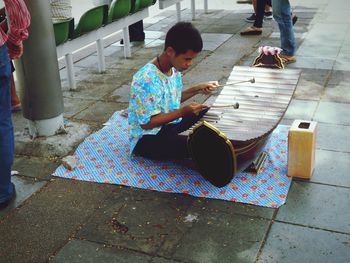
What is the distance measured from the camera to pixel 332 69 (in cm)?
691

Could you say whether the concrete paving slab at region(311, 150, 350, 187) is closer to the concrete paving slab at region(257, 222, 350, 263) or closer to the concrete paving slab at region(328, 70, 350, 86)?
the concrete paving slab at region(257, 222, 350, 263)

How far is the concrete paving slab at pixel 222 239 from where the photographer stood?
10.9 feet

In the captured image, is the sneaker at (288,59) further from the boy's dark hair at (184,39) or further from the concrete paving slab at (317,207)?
the boy's dark hair at (184,39)

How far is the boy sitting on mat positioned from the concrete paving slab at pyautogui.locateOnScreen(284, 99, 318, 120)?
58.7 inches

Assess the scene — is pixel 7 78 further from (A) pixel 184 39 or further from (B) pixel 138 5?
(B) pixel 138 5

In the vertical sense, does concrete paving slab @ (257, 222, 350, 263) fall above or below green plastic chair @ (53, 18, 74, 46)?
below

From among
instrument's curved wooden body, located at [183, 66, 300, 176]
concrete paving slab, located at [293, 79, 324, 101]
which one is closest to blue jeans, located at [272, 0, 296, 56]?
concrete paving slab, located at [293, 79, 324, 101]

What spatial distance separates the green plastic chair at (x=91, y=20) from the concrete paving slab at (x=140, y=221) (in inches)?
112

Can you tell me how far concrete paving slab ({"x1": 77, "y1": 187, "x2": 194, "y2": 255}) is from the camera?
3.50m

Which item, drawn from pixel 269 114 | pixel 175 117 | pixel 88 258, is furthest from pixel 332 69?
pixel 88 258

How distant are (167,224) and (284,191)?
3.20 ft

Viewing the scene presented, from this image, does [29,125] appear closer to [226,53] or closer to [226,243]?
[226,243]

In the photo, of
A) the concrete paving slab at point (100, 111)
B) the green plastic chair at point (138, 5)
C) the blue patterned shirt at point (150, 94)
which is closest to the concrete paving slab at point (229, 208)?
the blue patterned shirt at point (150, 94)

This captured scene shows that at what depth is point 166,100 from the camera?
430cm
